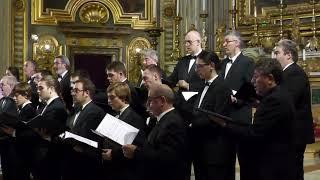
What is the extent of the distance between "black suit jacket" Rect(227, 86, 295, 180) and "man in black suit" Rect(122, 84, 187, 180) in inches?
21.2

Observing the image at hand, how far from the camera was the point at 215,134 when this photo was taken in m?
5.23

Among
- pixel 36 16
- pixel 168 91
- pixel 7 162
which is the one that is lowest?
pixel 7 162

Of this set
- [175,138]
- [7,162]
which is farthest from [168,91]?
[7,162]

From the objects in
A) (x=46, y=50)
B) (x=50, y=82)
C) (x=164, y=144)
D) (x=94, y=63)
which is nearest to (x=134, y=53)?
(x=94, y=63)

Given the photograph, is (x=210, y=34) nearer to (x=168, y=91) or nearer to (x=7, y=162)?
(x=7, y=162)

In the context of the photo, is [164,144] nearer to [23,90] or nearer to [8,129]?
[8,129]

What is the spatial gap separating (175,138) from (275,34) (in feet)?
28.8

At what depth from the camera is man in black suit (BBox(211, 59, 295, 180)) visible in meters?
4.43

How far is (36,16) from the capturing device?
15023mm

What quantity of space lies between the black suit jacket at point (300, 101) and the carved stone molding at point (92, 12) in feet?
36.0

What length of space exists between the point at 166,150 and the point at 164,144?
5 cm

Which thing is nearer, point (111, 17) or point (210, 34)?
point (210, 34)

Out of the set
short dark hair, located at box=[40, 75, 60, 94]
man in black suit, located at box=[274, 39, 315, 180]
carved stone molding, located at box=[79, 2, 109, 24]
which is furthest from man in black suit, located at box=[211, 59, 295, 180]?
carved stone molding, located at box=[79, 2, 109, 24]

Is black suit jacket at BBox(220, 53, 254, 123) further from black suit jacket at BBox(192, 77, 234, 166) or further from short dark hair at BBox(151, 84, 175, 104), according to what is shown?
short dark hair at BBox(151, 84, 175, 104)
